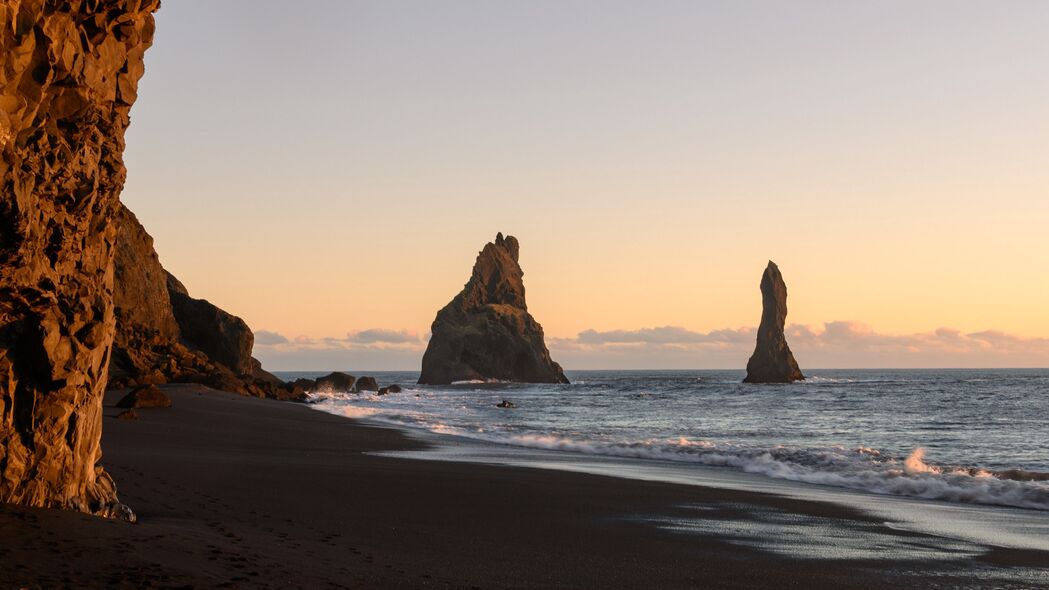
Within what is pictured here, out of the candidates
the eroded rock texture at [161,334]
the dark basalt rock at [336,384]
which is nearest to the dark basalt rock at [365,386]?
the dark basalt rock at [336,384]

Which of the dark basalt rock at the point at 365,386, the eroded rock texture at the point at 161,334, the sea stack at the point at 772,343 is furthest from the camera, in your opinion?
the sea stack at the point at 772,343

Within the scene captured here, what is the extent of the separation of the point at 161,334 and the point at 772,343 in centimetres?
9768

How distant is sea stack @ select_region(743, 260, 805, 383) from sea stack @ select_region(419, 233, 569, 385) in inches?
1269

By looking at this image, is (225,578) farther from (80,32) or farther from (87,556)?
(80,32)

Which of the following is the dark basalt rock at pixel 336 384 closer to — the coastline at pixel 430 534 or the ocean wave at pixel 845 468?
the ocean wave at pixel 845 468

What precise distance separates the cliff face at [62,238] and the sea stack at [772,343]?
118583mm

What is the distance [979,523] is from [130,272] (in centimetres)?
3918

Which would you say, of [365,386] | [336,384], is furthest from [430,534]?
[365,386]

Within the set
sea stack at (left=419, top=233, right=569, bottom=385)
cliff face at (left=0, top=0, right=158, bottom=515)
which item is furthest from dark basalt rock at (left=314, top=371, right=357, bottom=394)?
cliff face at (left=0, top=0, right=158, bottom=515)

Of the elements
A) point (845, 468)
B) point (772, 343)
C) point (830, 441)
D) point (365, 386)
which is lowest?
point (365, 386)

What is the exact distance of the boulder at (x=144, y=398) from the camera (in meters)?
22.4

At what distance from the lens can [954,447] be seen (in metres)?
26.8

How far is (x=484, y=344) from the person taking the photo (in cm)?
13600

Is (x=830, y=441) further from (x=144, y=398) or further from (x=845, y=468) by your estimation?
(x=144, y=398)
